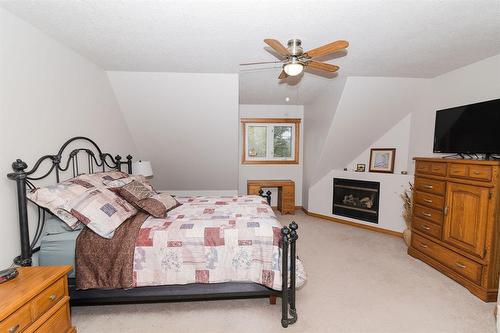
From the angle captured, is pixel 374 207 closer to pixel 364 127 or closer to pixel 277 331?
pixel 364 127

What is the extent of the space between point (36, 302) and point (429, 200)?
4.03m

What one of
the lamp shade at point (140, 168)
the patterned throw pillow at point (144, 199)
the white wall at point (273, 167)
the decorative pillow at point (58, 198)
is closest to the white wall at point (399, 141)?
the white wall at point (273, 167)

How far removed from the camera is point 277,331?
79.8 inches

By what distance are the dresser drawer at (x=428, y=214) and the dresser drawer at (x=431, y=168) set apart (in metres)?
0.47

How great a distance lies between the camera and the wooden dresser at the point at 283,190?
5215mm

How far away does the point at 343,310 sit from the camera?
90.1 inches

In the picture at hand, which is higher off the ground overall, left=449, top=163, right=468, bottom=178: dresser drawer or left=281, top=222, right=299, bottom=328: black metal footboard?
left=449, top=163, right=468, bottom=178: dresser drawer

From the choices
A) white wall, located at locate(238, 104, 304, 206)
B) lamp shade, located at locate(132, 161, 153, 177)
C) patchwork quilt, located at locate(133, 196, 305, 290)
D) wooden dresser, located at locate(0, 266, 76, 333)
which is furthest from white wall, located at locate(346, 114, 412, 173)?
wooden dresser, located at locate(0, 266, 76, 333)

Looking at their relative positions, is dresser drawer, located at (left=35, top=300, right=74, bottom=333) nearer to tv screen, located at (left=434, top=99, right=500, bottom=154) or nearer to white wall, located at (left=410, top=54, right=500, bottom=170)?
tv screen, located at (left=434, top=99, right=500, bottom=154)

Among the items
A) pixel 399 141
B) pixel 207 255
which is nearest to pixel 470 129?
pixel 399 141

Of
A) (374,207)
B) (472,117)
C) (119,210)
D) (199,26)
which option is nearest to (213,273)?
(119,210)

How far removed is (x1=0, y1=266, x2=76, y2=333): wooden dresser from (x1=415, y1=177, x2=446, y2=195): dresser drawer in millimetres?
3902

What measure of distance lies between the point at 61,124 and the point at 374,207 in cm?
493

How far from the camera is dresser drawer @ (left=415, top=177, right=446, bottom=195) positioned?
2.94 meters
